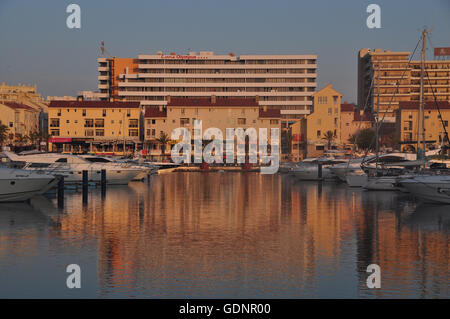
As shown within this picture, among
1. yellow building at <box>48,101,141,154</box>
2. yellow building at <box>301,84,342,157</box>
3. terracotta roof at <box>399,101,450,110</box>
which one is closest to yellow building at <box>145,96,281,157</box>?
yellow building at <box>48,101,141,154</box>

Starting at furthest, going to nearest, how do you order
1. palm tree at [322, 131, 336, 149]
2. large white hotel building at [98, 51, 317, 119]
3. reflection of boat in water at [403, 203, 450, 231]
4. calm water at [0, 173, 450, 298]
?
large white hotel building at [98, 51, 317, 119] < palm tree at [322, 131, 336, 149] < reflection of boat in water at [403, 203, 450, 231] < calm water at [0, 173, 450, 298]

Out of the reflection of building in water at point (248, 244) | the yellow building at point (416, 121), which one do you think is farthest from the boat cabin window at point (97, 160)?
the yellow building at point (416, 121)

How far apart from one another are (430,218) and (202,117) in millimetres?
96855

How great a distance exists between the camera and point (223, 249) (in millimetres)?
21016

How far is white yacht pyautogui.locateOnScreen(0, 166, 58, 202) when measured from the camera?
33.9 m

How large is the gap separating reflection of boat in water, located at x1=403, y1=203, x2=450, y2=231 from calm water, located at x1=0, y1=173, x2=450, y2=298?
5 cm

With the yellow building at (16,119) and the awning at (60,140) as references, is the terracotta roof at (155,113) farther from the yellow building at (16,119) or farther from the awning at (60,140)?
the yellow building at (16,119)

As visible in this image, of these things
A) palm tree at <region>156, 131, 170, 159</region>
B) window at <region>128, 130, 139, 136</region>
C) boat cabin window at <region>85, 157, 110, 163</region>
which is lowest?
boat cabin window at <region>85, 157, 110, 163</region>

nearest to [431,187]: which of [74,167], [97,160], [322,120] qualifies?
[74,167]

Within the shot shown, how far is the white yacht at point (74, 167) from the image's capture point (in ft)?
157

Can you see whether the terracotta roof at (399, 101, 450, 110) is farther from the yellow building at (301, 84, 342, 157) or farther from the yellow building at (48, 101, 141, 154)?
the yellow building at (48, 101, 141, 154)

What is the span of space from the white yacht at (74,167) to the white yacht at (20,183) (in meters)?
11.3
